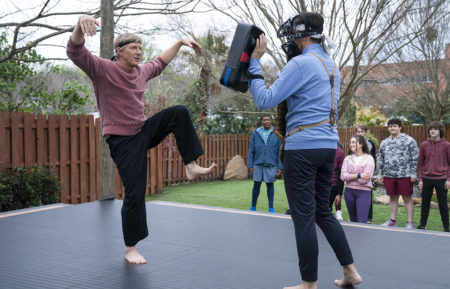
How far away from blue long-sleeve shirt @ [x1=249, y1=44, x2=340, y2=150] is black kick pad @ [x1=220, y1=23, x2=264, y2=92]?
74 millimetres

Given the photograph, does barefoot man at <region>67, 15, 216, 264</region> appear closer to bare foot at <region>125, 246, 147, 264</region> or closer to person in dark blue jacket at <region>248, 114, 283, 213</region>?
bare foot at <region>125, 246, 147, 264</region>

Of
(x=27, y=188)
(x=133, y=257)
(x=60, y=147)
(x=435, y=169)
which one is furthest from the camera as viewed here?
(x=60, y=147)

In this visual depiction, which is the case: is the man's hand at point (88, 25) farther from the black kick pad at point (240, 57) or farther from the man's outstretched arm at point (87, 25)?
the black kick pad at point (240, 57)

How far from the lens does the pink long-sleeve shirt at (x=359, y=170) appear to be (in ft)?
16.3

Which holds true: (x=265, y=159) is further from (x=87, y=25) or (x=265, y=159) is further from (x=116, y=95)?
(x=87, y=25)

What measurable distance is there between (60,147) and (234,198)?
3.62m

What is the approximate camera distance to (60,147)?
6660mm

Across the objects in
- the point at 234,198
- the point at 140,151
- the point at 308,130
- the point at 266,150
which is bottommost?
the point at 234,198

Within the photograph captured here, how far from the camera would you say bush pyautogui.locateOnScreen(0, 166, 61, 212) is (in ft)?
17.5

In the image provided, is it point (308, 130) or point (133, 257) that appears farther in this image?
point (133, 257)

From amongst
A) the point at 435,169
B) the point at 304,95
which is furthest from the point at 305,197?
the point at 435,169

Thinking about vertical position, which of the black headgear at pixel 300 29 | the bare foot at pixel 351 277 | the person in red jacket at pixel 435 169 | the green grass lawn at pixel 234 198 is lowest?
the green grass lawn at pixel 234 198

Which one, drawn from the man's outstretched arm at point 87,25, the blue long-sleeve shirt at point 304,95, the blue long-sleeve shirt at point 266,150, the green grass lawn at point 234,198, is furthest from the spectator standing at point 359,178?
the man's outstretched arm at point 87,25

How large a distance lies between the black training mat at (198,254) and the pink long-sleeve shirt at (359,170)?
97 centimetres
